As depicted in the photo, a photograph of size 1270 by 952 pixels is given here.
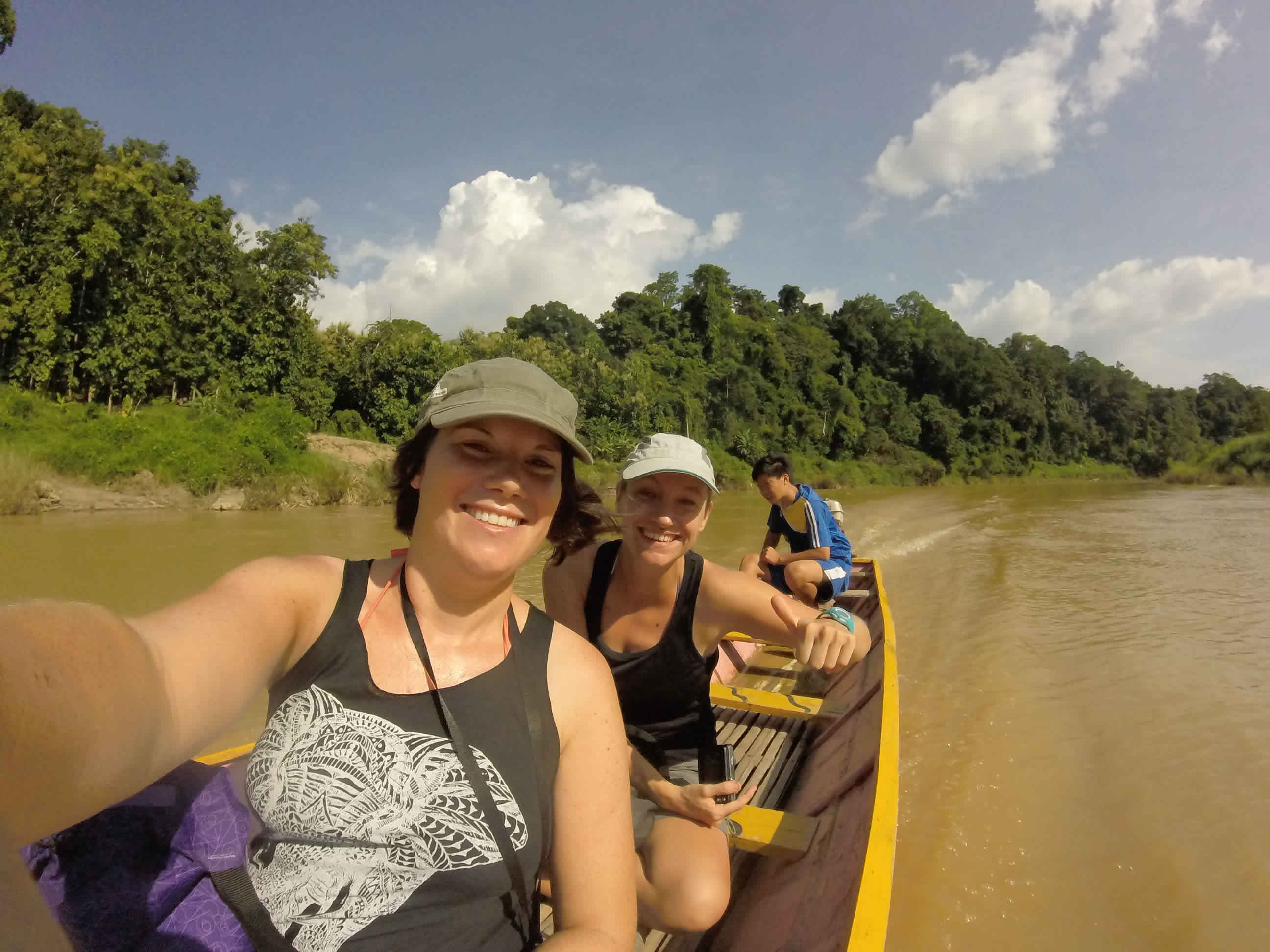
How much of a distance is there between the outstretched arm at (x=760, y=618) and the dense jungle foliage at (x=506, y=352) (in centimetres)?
1852

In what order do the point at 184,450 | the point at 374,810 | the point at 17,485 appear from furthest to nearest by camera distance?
the point at 184,450, the point at 17,485, the point at 374,810

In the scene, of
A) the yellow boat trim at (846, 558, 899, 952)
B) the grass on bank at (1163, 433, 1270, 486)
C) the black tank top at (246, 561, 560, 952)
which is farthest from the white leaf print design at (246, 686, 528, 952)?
the grass on bank at (1163, 433, 1270, 486)

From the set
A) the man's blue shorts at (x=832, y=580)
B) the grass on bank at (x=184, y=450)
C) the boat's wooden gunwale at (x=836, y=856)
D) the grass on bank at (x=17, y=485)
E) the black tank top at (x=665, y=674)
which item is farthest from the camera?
the grass on bank at (x=184, y=450)

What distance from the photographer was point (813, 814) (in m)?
2.50

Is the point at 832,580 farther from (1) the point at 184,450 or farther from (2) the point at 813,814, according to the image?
(1) the point at 184,450

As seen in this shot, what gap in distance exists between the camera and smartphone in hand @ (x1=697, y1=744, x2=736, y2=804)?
225cm

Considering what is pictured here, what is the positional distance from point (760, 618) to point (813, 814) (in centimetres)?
88

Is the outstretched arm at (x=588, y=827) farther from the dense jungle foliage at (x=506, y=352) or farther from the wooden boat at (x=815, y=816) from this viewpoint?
the dense jungle foliage at (x=506, y=352)

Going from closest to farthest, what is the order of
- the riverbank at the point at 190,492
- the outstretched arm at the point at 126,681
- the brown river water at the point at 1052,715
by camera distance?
1. the outstretched arm at the point at 126,681
2. the brown river water at the point at 1052,715
3. the riverbank at the point at 190,492

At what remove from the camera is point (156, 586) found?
25.2 ft

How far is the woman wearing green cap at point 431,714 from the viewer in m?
1.12

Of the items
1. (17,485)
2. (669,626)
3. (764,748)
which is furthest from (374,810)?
(17,485)

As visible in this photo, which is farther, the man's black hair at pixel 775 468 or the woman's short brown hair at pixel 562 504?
the man's black hair at pixel 775 468

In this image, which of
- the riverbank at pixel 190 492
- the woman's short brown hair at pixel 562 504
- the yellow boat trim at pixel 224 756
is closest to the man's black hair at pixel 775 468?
the woman's short brown hair at pixel 562 504
